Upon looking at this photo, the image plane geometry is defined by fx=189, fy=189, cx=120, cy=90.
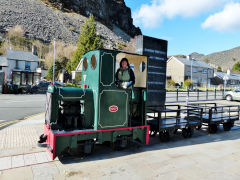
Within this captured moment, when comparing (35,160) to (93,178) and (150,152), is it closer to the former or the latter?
(93,178)

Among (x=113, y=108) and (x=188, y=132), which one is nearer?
(x=113, y=108)

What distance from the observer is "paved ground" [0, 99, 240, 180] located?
4.34m

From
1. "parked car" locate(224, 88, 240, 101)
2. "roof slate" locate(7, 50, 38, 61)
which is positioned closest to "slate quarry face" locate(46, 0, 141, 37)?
"roof slate" locate(7, 50, 38, 61)

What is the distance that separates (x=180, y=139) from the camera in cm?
733

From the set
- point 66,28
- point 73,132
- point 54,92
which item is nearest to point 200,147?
point 73,132

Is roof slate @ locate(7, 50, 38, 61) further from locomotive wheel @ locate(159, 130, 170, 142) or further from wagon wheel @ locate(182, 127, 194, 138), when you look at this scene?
wagon wheel @ locate(182, 127, 194, 138)

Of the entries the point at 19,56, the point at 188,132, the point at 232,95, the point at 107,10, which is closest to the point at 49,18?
the point at 19,56

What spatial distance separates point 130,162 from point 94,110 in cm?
171

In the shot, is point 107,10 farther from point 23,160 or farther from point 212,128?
point 23,160

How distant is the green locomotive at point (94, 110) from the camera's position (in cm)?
497

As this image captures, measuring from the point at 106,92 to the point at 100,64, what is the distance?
2.56 feet

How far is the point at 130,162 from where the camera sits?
5.04 metres

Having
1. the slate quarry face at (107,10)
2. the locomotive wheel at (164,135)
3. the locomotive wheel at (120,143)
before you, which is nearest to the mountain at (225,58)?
the slate quarry face at (107,10)

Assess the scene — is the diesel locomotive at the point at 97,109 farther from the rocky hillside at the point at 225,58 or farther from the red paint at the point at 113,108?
the rocky hillside at the point at 225,58
